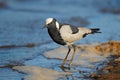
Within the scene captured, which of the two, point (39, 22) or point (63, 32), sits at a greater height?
point (63, 32)

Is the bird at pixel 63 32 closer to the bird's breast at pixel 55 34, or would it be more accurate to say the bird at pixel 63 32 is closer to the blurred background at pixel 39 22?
the bird's breast at pixel 55 34

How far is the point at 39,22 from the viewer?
610 inches

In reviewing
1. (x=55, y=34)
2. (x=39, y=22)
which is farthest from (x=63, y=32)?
(x=39, y=22)

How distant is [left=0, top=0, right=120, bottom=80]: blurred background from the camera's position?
1036 centimetres

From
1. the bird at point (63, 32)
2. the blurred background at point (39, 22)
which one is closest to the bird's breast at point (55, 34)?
the bird at point (63, 32)

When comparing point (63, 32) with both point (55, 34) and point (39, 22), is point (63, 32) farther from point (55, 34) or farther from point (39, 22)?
point (39, 22)

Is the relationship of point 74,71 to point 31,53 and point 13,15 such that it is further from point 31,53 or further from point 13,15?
point 13,15

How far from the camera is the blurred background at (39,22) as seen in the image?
34.0 ft

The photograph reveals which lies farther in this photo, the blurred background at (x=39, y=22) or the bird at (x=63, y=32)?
the blurred background at (x=39, y=22)

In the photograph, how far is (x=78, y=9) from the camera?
19.8 metres

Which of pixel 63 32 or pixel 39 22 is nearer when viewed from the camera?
pixel 63 32

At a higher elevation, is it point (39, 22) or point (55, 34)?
point (55, 34)

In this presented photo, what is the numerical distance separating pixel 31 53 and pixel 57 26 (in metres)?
1.57

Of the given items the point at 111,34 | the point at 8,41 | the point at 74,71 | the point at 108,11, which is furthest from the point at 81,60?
the point at 108,11
